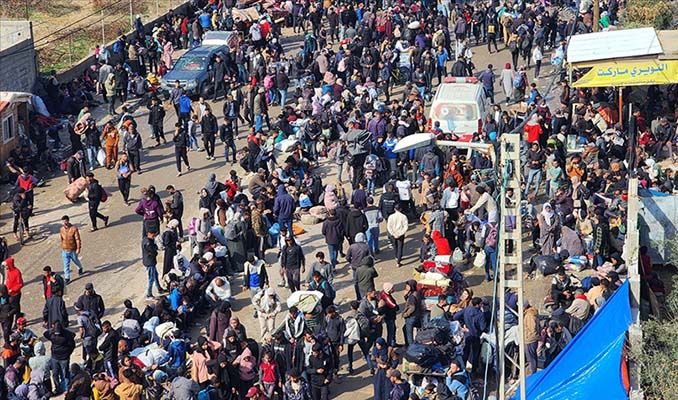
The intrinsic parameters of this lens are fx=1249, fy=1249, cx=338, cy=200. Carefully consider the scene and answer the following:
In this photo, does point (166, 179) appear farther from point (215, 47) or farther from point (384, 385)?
point (384, 385)

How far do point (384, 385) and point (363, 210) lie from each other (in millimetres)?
6698

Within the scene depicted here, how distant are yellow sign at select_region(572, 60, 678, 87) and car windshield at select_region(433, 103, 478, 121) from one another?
2850 mm

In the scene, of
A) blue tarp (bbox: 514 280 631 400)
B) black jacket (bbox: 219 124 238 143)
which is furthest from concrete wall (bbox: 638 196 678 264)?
black jacket (bbox: 219 124 238 143)

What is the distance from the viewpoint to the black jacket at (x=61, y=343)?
18.6 meters

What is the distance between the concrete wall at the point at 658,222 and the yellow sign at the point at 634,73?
240 inches

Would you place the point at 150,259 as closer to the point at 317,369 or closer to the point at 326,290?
the point at 326,290

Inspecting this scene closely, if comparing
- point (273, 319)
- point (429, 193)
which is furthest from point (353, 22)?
point (273, 319)

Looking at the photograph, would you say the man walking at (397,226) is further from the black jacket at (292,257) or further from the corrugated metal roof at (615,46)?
the corrugated metal roof at (615,46)

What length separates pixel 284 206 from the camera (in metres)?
23.2

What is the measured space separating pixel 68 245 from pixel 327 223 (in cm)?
467

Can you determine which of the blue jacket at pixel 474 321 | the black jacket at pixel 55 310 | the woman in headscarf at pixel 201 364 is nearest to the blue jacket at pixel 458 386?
the blue jacket at pixel 474 321

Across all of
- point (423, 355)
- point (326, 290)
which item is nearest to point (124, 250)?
point (326, 290)

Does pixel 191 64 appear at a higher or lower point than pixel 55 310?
higher

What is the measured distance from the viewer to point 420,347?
17.7 metres
